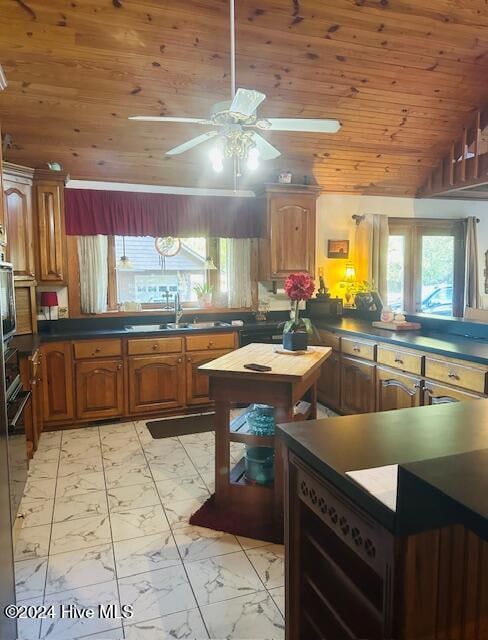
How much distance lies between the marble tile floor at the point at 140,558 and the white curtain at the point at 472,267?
4251mm

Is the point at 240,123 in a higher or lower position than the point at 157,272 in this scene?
higher

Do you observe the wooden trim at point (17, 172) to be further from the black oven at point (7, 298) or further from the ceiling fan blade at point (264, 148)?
the ceiling fan blade at point (264, 148)

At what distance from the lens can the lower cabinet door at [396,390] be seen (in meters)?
3.37

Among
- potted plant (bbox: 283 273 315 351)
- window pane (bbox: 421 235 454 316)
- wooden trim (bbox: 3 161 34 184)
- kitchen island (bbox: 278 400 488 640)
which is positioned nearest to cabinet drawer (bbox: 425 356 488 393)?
potted plant (bbox: 283 273 315 351)

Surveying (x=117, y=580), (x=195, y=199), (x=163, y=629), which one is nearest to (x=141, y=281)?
(x=195, y=199)

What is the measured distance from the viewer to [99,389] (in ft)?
13.8

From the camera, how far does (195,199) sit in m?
4.85

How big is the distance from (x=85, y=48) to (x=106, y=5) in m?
0.37

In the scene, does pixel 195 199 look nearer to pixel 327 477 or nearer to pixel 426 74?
pixel 426 74

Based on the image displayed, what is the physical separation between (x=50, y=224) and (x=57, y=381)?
1.44m

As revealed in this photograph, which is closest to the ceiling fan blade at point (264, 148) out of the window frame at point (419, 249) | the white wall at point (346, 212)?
the white wall at point (346, 212)

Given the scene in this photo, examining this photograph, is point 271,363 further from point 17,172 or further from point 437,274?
point 437,274

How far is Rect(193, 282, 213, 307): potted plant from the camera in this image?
5094mm

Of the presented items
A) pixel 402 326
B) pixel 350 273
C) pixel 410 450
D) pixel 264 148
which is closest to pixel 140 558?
pixel 410 450
